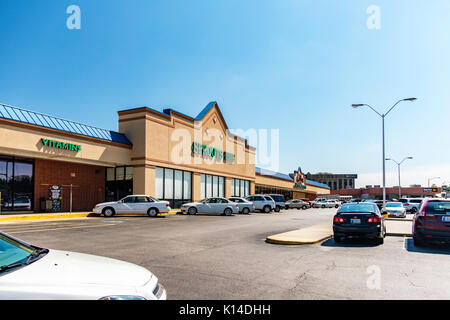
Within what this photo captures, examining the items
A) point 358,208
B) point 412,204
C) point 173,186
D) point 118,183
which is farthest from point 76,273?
point 412,204

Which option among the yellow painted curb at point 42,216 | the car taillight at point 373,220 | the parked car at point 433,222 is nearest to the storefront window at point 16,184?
the yellow painted curb at point 42,216

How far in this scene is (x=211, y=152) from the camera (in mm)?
39438

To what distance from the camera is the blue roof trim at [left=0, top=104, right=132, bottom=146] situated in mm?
21692

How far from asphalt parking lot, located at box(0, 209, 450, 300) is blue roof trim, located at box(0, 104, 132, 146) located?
1101cm

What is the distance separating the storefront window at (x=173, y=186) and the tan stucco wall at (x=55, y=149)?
3372mm

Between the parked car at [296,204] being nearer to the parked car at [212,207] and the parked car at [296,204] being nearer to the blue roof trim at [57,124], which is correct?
the parked car at [212,207]

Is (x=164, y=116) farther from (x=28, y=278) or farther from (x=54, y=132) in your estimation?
(x=28, y=278)

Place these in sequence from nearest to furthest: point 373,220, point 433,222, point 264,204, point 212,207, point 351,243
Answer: point 433,222
point 373,220
point 351,243
point 212,207
point 264,204

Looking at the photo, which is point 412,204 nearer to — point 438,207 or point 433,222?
point 438,207

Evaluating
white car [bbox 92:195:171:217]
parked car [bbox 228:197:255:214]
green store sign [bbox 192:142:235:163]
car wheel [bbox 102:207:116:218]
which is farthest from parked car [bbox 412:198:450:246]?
green store sign [bbox 192:142:235:163]

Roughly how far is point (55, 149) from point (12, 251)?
70.1ft

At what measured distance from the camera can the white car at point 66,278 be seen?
3.37m
